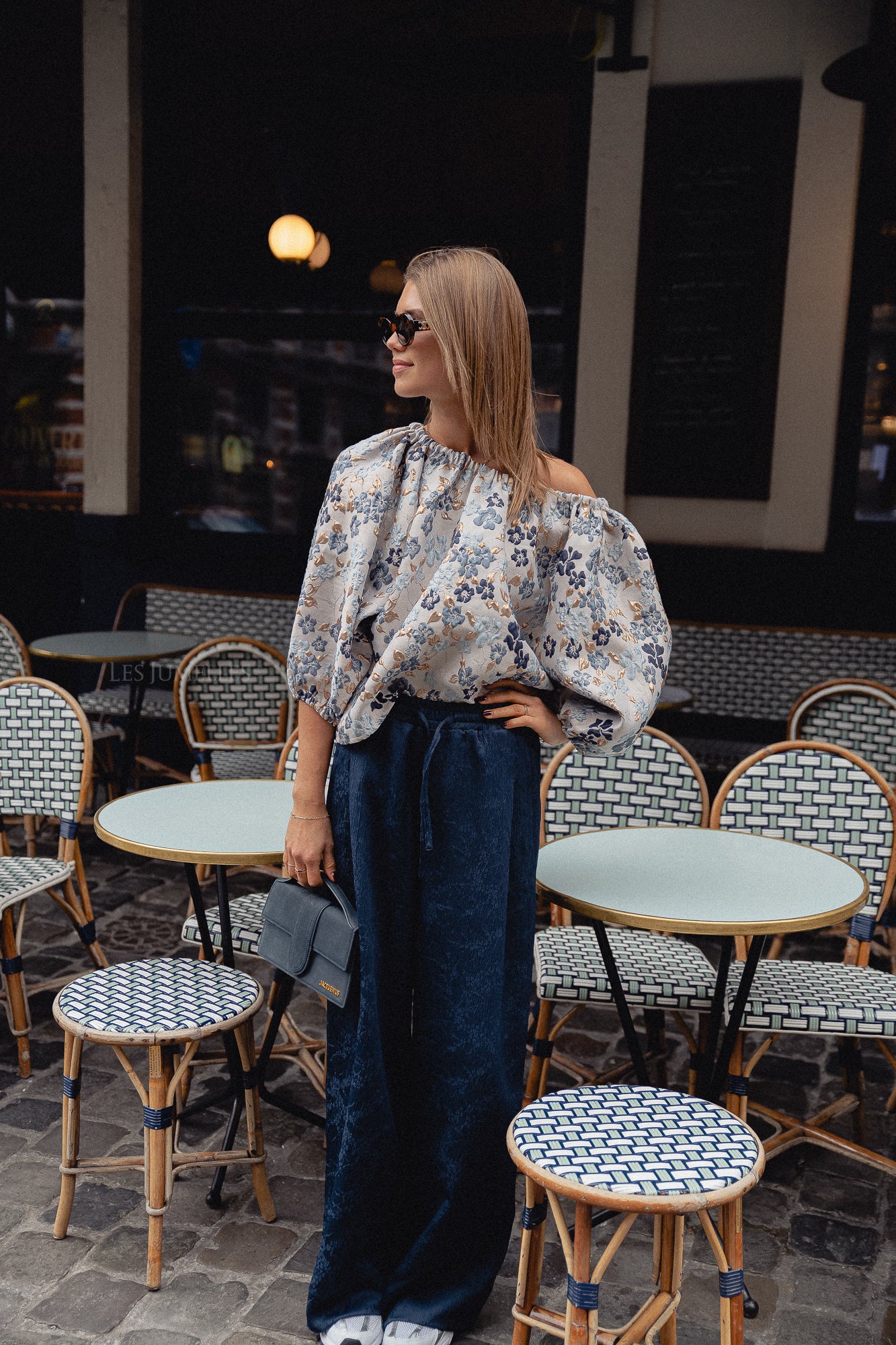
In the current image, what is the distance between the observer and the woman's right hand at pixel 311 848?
220 cm

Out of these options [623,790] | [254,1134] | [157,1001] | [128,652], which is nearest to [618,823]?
[623,790]

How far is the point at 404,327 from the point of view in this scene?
2055mm

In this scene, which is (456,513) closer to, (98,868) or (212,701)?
(212,701)

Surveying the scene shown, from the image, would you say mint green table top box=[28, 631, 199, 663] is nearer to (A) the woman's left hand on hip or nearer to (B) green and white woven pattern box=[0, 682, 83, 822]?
(B) green and white woven pattern box=[0, 682, 83, 822]

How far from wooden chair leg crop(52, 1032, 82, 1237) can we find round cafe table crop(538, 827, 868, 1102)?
111cm

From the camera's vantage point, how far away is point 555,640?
214cm

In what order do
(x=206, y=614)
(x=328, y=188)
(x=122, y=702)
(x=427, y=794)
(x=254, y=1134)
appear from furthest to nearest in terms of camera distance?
(x=328, y=188) → (x=206, y=614) → (x=122, y=702) → (x=254, y=1134) → (x=427, y=794)

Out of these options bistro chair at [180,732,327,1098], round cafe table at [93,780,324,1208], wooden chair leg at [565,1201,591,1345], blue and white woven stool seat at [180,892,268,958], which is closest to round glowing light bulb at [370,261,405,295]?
bistro chair at [180,732,327,1098]

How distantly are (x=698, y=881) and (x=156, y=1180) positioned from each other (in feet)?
4.27

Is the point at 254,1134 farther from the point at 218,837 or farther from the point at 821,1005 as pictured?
the point at 821,1005

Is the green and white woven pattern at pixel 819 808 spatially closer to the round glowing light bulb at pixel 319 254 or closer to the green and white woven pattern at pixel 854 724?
the green and white woven pattern at pixel 854 724

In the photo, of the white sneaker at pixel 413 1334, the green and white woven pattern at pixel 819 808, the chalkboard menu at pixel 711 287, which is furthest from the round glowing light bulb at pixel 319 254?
the white sneaker at pixel 413 1334

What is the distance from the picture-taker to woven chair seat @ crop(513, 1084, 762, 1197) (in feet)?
5.71

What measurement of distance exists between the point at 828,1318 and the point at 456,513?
71.9 inches
